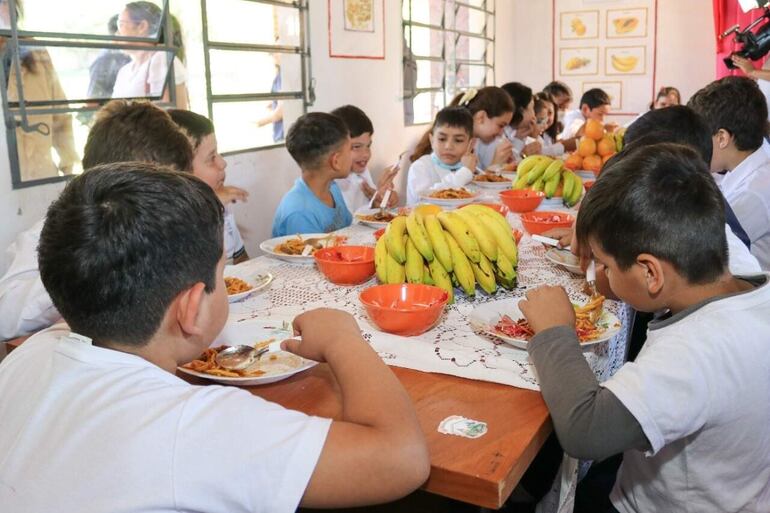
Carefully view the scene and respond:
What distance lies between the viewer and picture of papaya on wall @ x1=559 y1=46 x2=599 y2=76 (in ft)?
24.2

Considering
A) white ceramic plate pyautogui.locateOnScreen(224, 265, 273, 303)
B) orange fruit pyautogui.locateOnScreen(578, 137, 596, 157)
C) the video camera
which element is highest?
the video camera

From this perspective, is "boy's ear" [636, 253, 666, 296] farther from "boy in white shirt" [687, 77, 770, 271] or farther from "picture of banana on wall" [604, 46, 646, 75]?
"picture of banana on wall" [604, 46, 646, 75]

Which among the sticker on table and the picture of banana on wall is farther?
the picture of banana on wall

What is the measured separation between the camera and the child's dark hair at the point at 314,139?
2793mm

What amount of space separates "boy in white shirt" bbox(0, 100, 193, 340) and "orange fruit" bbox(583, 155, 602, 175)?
2.45 metres

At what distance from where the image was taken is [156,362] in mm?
886

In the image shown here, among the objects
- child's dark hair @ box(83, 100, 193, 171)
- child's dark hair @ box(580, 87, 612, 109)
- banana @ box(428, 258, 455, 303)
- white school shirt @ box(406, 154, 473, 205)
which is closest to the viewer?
banana @ box(428, 258, 455, 303)

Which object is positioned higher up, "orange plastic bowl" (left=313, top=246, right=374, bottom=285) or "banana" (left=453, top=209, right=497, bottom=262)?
"banana" (left=453, top=209, right=497, bottom=262)

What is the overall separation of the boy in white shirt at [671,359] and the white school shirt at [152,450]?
47 cm

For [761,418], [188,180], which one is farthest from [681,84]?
[188,180]

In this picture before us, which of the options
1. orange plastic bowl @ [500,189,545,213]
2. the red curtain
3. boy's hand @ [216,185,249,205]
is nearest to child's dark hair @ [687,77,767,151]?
orange plastic bowl @ [500,189,545,213]

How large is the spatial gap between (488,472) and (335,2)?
3.77 meters

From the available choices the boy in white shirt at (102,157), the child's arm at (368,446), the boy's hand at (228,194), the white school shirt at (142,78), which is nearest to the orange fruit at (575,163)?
the boy's hand at (228,194)

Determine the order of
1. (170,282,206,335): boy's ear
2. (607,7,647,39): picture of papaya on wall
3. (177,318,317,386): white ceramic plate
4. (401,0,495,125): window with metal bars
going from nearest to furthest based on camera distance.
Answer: (170,282,206,335): boy's ear, (177,318,317,386): white ceramic plate, (401,0,495,125): window with metal bars, (607,7,647,39): picture of papaya on wall
